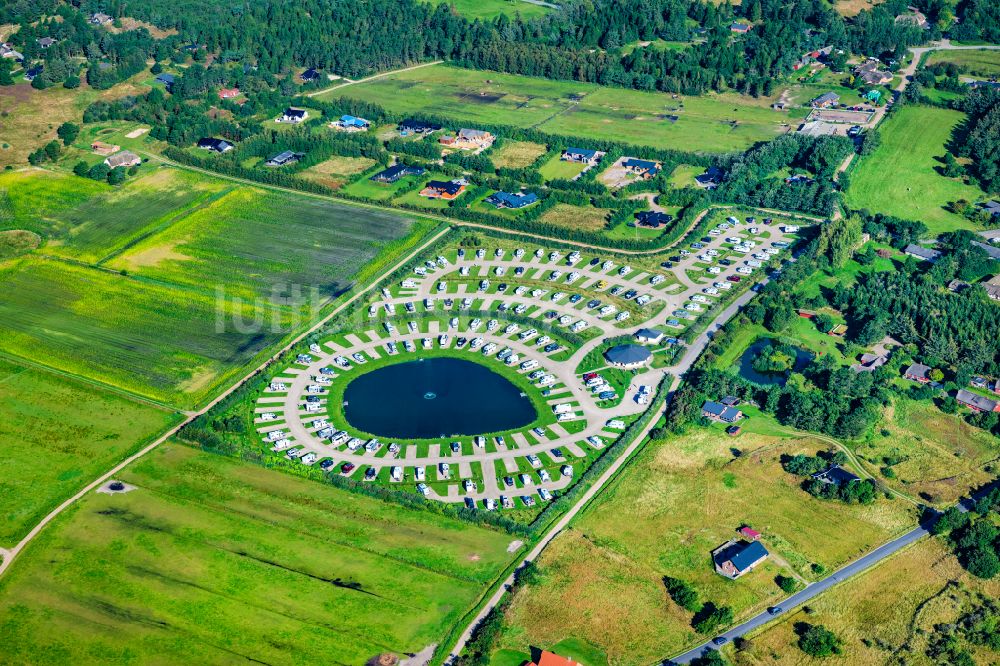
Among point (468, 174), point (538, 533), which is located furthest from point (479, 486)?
point (468, 174)

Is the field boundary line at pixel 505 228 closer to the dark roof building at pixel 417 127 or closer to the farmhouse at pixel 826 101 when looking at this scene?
the dark roof building at pixel 417 127

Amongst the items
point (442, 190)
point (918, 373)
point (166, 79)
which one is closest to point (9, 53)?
point (166, 79)

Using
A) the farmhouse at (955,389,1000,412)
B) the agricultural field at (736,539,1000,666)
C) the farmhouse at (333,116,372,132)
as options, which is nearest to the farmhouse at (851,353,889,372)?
the farmhouse at (955,389,1000,412)

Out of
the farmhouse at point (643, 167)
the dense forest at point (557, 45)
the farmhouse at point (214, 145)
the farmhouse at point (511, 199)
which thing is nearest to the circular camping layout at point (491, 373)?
the farmhouse at point (511, 199)

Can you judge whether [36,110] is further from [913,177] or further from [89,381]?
[913,177]

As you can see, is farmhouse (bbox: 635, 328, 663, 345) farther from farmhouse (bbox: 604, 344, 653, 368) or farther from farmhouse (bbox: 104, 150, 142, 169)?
farmhouse (bbox: 104, 150, 142, 169)

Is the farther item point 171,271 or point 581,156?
point 581,156

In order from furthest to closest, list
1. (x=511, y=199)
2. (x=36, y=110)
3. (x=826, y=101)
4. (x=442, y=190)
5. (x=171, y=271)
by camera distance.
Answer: (x=36, y=110)
(x=826, y=101)
(x=442, y=190)
(x=511, y=199)
(x=171, y=271)
